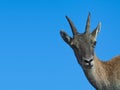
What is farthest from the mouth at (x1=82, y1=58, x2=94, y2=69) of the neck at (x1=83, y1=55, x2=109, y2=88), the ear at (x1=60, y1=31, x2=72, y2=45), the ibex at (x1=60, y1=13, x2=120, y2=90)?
the ear at (x1=60, y1=31, x2=72, y2=45)

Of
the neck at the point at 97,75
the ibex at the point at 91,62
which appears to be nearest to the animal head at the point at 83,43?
the ibex at the point at 91,62

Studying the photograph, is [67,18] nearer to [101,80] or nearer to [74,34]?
[74,34]

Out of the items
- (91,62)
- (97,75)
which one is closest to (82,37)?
(91,62)

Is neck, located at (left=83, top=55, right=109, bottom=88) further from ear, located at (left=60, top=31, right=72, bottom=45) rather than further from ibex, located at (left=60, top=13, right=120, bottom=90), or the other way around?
ear, located at (left=60, top=31, right=72, bottom=45)

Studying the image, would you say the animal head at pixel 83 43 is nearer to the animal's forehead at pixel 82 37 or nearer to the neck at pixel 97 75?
the animal's forehead at pixel 82 37

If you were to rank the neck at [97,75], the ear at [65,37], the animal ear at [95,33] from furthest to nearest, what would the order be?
the ear at [65,37] < the animal ear at [95,33] < the neck at [97,75]

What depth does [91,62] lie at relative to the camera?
26.8m

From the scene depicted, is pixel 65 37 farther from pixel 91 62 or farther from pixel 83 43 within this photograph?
pixel 91 62

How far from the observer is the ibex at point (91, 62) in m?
27.2

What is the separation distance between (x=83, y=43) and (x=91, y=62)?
4.73 feet

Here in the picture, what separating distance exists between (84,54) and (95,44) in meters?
1.17

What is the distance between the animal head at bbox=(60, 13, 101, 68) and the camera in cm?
2695

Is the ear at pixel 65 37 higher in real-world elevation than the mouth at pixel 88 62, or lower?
higher

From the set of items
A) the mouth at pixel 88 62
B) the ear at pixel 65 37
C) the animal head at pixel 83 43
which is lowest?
the mouth at pixel 88 62
